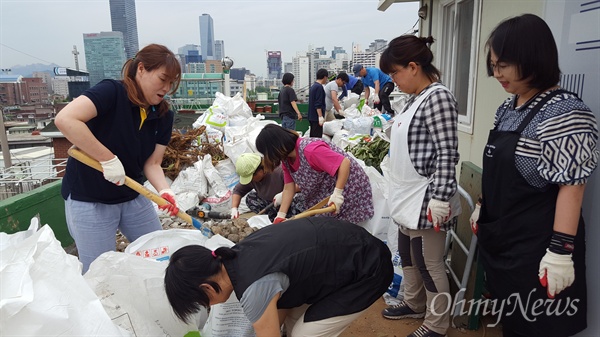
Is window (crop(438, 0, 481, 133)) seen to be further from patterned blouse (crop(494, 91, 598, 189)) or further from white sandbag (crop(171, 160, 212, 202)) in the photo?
white sandbag (crop(171, 160, 212, 202))

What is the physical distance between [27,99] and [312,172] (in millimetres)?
50841

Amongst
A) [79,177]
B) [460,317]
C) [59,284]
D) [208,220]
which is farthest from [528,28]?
[208,220]

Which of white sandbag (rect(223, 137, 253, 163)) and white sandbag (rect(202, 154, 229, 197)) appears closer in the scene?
white sandbag (rect(202, 154, 229, 197))

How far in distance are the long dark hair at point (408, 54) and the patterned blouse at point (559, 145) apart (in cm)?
68

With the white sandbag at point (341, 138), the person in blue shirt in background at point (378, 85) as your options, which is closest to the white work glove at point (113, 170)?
the white sandbag at point (341, 138)

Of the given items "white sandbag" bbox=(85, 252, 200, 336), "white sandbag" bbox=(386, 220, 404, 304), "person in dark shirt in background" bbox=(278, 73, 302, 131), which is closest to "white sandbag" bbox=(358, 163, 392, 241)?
"white sandbag" bbox=(386, 220, 404, 304)

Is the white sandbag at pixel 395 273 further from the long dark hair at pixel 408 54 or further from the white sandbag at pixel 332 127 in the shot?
the white sandbag at pixel 332 127

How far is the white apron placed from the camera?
1975 millimetres

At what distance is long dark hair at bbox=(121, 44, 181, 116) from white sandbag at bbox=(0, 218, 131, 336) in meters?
0.75

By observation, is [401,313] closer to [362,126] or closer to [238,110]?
[362,126]

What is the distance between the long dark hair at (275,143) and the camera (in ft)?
7.89

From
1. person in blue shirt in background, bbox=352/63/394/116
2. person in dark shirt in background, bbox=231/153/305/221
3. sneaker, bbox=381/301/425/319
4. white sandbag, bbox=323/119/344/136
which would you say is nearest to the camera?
sneaker, bbox=381/301/425/319

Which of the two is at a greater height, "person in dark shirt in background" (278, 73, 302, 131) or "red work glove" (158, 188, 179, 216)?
"person in dark shirt in background" (278, 73, 302, 131)

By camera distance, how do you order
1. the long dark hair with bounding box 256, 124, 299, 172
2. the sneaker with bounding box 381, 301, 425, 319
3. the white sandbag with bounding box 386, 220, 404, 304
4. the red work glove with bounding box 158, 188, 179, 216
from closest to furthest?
the red work glove with bounding box 158, 188, 179, 216 → the long dark hair with bounding box 256, 124, 299, 172 → the sneaker with bounding box 381, 301, 425, 319 → the white sandbag with bounding box 386, 220, 404, 304
